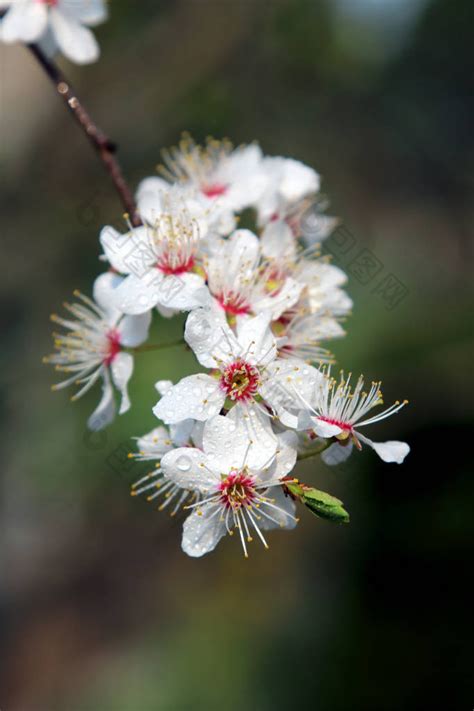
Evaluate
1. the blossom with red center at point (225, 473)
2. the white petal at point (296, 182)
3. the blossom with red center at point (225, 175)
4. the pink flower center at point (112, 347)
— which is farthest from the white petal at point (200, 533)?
the white petal at point (296, 182)

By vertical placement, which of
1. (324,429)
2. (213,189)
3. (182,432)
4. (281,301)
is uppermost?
(213,189)

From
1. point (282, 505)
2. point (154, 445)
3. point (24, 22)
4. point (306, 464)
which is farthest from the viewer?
point (306, 464)

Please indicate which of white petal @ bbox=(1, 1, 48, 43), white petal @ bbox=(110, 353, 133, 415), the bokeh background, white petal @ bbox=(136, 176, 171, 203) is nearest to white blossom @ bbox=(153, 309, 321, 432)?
white petal @ bbox=(110, 353, 133, 415)

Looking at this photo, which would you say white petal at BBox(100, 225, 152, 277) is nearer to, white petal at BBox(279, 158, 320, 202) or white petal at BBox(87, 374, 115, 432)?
white petal at BBox(87, 374, 115, 432)

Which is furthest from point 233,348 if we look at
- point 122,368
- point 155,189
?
point 155,189

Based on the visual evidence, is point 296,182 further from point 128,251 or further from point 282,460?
point 282,460
